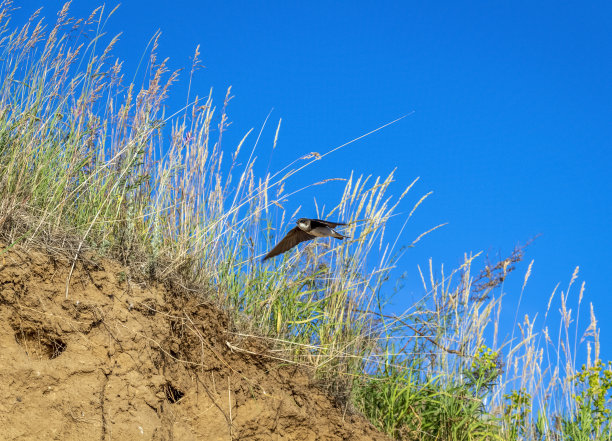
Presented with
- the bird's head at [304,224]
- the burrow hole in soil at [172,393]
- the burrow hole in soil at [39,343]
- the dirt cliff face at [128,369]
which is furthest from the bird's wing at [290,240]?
the burrow hole in soil at [39,343]

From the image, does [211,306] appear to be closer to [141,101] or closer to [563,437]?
[141,101]

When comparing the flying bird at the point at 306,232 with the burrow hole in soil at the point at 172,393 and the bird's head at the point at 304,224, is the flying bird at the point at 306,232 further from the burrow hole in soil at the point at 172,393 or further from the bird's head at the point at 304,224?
the burrow hole in soil at the point at 172,393

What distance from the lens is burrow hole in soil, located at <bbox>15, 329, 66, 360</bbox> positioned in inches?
111

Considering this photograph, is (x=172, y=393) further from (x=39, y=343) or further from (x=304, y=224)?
(x=304, y=224)

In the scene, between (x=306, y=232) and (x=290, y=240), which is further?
(x=290, y=240)

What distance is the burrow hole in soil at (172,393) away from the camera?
10.1 ft

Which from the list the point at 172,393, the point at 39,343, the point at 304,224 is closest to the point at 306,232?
the point at 304,224

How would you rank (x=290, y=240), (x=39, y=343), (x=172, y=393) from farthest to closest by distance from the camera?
(x=290, y=240) → (x=172, y=393) → (x=39, y=343)

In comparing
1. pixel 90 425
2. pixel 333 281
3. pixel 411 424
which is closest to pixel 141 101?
pixel 333 281

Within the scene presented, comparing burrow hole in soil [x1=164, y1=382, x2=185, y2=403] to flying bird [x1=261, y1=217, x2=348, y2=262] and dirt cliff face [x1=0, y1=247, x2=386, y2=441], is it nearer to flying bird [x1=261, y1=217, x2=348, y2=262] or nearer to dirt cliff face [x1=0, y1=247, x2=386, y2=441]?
dirt cliff face [x1=0, y1=247, x2=386, y2=441]

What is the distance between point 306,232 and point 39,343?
1455mm

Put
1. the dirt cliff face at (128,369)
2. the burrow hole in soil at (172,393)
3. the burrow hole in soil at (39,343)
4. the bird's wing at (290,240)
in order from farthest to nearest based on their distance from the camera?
the bird's wing at (290,240), the burrow hole in soil at (172,393), the burrow hole in soil at (39,343), the dirt cliff face at (128,369)

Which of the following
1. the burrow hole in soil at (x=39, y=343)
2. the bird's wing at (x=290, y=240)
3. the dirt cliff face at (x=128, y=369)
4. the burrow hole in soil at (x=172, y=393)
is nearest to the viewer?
the dirt cliff face at (x=128, y=369)

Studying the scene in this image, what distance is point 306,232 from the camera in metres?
3.21
